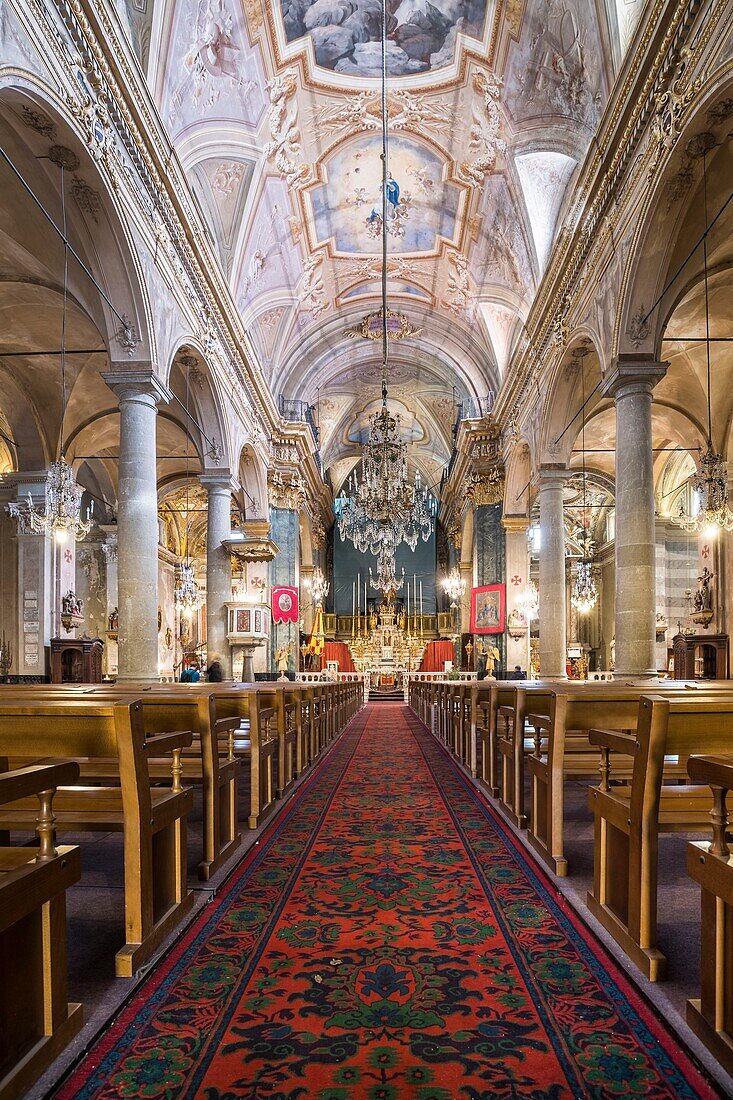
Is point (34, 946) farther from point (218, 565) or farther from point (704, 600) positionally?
point (704, 600)

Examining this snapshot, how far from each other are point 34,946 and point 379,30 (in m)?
13.1

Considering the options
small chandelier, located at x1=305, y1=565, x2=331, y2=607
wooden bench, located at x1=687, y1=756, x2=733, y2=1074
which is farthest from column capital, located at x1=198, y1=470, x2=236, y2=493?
wooden bench, located at x1=687, y1=756, x2=733, y2=1074

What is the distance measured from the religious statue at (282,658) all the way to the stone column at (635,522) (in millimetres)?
10093

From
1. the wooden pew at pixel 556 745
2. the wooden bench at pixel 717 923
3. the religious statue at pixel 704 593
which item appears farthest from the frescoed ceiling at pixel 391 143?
the wooden bench at pixel 717 923

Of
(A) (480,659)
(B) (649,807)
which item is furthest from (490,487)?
(B) (649,807)

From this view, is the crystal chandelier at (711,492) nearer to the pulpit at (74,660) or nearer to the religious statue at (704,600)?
the religious statue at (704,600)

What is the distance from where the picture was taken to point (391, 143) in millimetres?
13531

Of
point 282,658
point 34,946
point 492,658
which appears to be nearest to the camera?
point 34,946

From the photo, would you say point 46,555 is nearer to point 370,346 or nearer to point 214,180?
point 214,180

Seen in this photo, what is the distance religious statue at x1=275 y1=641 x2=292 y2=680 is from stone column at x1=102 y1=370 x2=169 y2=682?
874 centimetres

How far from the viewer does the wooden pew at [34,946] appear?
5.32ft

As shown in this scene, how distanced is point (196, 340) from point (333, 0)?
5267mm

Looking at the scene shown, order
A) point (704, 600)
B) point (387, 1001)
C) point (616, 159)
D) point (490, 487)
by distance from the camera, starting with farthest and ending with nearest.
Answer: point (490, 487), point (704, 600), point (616, 159), point (387, 1001)

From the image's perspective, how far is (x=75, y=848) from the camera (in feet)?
6.33
